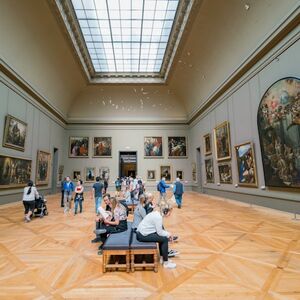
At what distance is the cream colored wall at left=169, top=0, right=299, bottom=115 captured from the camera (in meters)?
9.16

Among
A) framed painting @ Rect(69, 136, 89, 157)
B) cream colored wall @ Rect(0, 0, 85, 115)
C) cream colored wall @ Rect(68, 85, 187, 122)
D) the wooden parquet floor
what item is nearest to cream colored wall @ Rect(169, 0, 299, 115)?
cream colored wall @ Rect(68, 85, 187, 122)

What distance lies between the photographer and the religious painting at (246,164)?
10.9 m

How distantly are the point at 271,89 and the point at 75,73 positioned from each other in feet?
52.3

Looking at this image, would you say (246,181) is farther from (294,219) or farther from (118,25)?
(118,25)

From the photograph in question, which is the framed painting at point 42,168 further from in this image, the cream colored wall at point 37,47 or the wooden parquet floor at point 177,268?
the wooden parquet floor at point 177,268

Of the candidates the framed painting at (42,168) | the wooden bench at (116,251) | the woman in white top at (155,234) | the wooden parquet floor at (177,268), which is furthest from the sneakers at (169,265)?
the framed painting at (42,168)

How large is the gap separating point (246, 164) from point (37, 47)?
1442 centimetres

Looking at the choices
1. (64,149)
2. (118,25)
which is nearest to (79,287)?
(118,25)

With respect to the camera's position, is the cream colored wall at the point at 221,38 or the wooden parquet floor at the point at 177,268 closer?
the wooden parquet floor at the point at 177,268

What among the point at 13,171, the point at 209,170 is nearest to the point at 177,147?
the point at 209,170

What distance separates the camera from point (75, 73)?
744 inches

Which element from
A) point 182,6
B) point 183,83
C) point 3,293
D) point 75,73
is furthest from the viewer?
point 183,83

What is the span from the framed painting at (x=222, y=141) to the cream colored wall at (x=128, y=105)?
8858mm

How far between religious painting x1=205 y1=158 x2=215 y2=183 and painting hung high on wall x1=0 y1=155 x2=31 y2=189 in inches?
530
